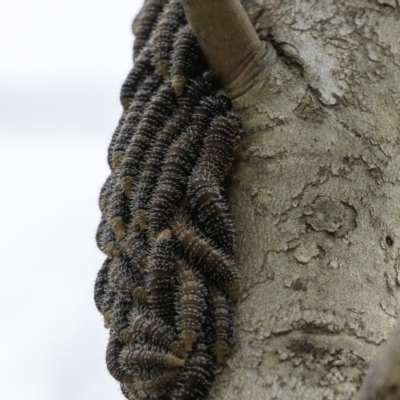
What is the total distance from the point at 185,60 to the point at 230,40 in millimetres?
216

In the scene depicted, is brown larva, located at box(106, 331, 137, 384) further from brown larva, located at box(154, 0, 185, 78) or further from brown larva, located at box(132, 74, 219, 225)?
brown larva, located at box(154, 0, 185, 78)

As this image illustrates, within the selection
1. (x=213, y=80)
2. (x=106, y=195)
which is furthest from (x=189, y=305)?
(x=213, y=80)

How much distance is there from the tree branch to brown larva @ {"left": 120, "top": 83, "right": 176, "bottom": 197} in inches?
9.6

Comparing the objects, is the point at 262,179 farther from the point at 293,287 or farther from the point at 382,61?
the point at 382,61

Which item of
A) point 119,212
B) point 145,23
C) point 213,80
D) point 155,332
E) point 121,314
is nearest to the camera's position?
point 155,332

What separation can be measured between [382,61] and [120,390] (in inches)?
65.8

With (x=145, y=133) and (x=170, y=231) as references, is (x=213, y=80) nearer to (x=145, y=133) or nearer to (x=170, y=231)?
(x=145, y=133)

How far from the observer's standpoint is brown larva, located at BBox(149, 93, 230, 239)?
2.53m

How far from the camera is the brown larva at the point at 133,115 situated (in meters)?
2.91

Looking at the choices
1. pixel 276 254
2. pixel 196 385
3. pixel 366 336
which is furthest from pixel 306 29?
pixel 196 385

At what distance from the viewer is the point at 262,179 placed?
2535 mm

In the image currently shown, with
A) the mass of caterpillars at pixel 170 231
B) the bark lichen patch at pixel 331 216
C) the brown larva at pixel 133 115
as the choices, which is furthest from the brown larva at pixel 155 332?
the brown larva at pixel 133 115

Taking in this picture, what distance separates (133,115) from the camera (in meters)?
2.96

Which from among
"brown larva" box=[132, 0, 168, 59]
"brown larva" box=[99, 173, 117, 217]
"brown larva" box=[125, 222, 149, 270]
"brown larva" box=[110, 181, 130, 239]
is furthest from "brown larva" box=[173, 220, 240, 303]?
"brown larva" box=[132, 0, 168, 59]
